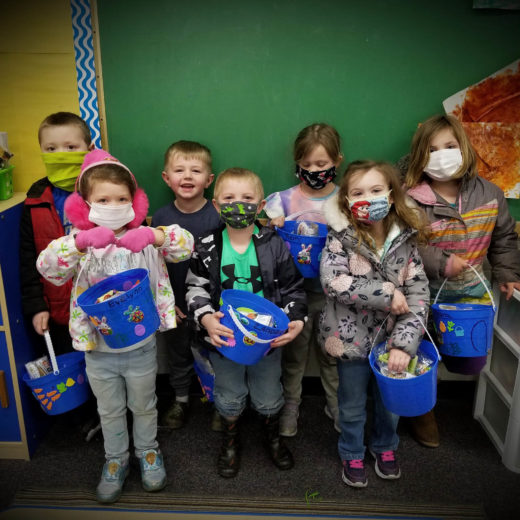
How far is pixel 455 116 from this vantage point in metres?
2.64

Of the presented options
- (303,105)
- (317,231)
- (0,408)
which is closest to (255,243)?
(317,231)

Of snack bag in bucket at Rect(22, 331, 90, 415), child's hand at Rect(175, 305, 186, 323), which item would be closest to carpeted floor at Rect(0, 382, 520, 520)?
snack bag in bucket at Rect(22, 331, 90, 415)

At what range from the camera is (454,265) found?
230 centimetres

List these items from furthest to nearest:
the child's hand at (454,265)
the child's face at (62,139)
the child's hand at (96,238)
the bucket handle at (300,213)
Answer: the bucket handle at (300,213) → the child's face at (62,139) → the child's hand at (454,265) → the child's hand at (96,238)

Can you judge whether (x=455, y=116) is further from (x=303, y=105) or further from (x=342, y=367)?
(x=342, y=367)

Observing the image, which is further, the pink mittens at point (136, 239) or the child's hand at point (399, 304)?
the child's hand at point (399, 304)

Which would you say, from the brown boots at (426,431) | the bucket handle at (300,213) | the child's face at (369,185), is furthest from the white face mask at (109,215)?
the brown boots at (426,431)

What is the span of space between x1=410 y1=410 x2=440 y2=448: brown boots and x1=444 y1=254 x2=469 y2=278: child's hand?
83 centimetres

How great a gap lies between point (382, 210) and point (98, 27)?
70.1 inches

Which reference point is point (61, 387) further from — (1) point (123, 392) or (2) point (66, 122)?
(2) point (66, 122)

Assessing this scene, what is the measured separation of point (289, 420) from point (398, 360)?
3.05ft

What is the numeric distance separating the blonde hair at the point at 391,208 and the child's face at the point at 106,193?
3.19ft

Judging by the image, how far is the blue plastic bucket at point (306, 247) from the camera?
2340 mm

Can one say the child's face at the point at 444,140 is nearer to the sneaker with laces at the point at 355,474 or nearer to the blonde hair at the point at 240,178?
the blonde hair at the point at 240,178
